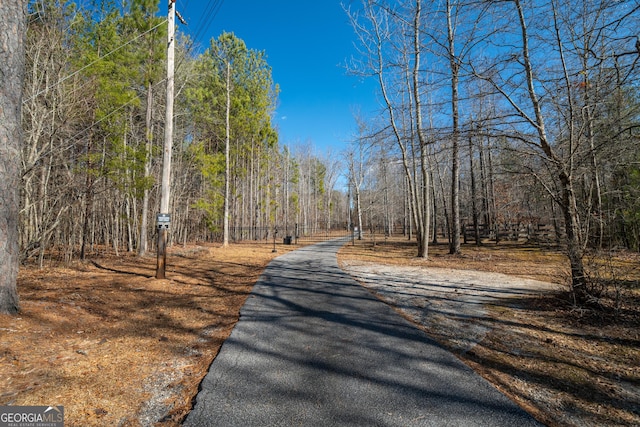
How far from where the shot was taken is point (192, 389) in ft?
8.59

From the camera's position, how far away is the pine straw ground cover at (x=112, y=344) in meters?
2.34

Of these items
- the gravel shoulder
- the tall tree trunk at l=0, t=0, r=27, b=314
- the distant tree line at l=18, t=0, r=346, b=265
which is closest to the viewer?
the tall tree trunk at l=0, t=0, r=27, b=314

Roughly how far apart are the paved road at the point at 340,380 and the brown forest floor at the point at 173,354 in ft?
0.83

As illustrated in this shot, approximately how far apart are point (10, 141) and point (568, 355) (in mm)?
7362

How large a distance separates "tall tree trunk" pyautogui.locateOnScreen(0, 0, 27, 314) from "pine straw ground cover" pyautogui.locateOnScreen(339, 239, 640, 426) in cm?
562

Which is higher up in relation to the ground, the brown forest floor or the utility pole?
the utility pole

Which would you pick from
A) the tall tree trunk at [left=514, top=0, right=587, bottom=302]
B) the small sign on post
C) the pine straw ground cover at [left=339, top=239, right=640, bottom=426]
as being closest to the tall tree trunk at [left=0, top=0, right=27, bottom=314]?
the small sign on post

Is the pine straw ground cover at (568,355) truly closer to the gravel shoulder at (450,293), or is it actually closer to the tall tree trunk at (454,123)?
the gravel shoulder at (450,293)

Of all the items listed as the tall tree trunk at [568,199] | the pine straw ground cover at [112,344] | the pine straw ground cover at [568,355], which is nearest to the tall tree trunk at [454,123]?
the tall tree trunk at [568,199]

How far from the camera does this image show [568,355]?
10.6ft

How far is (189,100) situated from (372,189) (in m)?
26.5

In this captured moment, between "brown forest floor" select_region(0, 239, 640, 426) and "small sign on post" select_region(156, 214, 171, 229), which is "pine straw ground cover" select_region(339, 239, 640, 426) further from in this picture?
"small sign on post" select_region(156, 214, 171, 229)

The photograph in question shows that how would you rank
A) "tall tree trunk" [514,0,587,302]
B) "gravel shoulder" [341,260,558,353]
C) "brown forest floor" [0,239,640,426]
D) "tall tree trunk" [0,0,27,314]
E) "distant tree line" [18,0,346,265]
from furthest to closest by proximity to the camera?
"distant tree line" [18,0,346,265] → "tall tree trunk" [514,0,587,302] → "gravel shoulder" [341,260,558,353] → "tall tree trunk" [0,0,27,314] → "brown forest floor" [0,239,640,426]

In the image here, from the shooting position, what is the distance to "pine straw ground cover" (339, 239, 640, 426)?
7.63 feet
